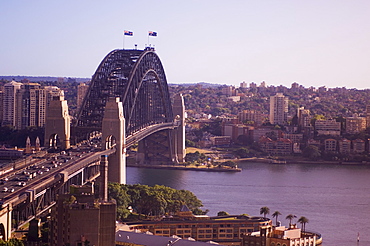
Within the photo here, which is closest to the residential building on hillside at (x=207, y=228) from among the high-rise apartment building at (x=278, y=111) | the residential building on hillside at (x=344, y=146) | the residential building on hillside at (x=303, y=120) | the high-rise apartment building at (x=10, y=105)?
the residential building on hillside at (x=344, y=146)

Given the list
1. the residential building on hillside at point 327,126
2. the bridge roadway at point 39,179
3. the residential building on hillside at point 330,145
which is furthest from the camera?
the residential building on hillside at point 327,126

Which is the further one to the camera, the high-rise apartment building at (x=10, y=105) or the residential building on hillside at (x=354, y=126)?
the residential building on hillside at (x=354, y=126)

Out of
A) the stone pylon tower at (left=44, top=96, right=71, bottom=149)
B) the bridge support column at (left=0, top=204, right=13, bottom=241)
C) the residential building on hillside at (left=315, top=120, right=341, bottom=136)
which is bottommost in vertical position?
the bridge support column at (left=0, top=204, right=13, bottom=241)

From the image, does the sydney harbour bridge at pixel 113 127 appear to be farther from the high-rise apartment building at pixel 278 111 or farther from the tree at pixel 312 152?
the high-rise apartment building at pixel 278 111

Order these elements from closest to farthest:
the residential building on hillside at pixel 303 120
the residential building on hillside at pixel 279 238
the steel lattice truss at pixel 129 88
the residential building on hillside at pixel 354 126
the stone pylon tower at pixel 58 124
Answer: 1. the residential building on hillside at pixel 279 238
2. the stone pylon tower at pixel 58 124
3. the steel lattice truss at pixel 129 88
4. the residential building on hillside at pixel 354 126
5. the residential building on hillside at pixel 303 120

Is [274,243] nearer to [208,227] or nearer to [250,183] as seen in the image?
[208,227]

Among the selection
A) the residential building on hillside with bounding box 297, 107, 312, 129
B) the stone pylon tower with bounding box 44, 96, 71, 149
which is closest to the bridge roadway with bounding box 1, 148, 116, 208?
the stone pylon tower with bounding box 44, 96, 71, 149

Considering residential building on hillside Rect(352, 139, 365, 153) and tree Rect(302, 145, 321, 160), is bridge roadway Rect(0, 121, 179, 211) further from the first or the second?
residential building on hillside Rect(352, 139, 365, 153)

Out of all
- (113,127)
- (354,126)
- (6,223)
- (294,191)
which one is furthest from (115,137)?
(354,126)
